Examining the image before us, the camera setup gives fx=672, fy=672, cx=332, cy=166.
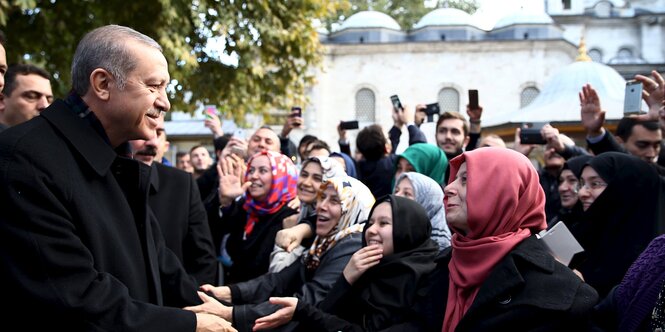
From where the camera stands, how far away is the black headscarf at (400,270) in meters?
3.75

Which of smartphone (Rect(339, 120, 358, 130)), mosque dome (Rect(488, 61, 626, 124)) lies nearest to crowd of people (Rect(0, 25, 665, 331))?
smartphone (Rect(339, 120, 358, 130))

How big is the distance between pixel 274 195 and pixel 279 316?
1.74m

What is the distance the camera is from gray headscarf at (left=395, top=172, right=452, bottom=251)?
4.59 meters

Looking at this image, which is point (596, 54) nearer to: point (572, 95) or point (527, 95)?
point (527, 95)

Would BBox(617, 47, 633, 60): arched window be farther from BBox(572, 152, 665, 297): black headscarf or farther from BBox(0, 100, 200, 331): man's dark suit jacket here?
BBox(0, 100, 200, 331): man's dark suit jacket

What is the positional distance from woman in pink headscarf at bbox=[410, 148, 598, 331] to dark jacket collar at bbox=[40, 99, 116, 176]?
1.62m

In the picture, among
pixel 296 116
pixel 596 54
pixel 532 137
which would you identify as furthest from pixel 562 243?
pixel 596 54

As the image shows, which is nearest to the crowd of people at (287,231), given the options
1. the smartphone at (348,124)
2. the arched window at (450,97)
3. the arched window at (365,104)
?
the smartphone at (348,124)

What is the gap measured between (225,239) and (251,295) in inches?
56.5

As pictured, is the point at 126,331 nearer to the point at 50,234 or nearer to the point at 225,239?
the point at 50,234

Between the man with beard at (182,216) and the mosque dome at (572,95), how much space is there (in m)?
12.9

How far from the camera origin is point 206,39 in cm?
1285

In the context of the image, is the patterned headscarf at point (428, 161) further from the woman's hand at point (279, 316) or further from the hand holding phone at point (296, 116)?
the woman's hand at point (279, 316)

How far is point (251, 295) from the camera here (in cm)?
448
